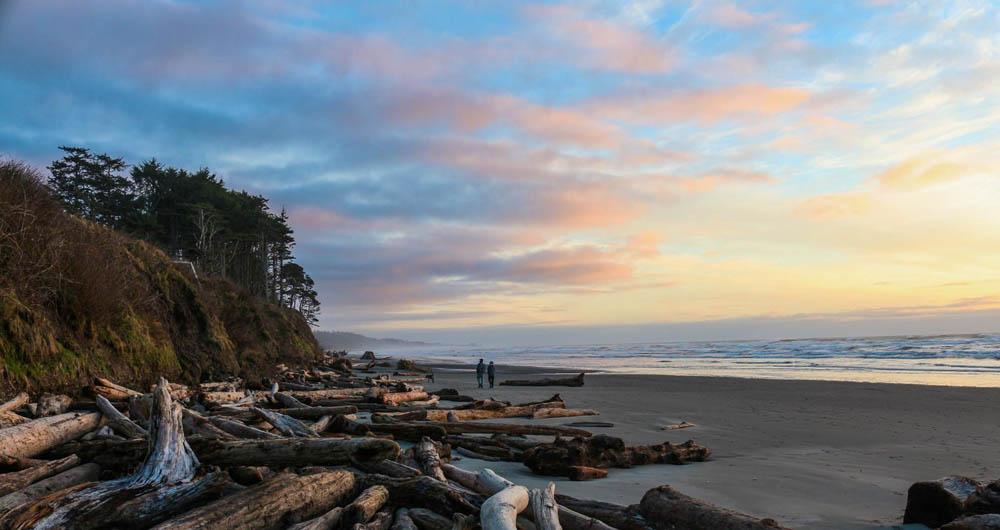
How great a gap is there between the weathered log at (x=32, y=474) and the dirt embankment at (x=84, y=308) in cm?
512

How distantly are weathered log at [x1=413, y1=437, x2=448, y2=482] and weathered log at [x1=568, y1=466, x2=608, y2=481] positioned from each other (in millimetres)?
1973

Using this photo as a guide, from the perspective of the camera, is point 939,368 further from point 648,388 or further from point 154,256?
point 154,256

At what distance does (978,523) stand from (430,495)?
4307mm

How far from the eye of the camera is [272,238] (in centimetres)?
5494

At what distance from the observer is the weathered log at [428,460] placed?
593 centimetres

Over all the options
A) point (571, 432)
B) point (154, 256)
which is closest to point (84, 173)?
point (154, 256)

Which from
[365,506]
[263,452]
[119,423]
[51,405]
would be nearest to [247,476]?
[263,452]

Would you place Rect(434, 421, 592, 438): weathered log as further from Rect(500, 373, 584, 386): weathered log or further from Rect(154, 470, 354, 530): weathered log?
Rect(500, 373, 584, 386): weathered log

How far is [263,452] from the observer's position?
584 cm

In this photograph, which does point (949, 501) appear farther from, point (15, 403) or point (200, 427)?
point (15, 403)

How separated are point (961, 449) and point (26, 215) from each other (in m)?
17.8

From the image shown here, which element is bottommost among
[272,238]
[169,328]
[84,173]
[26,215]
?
[169,328]

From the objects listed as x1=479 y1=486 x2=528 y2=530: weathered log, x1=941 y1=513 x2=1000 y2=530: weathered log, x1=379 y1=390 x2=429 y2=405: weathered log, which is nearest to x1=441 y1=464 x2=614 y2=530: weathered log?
x1=479 y1=486 x2=528 y2=530: weathered log

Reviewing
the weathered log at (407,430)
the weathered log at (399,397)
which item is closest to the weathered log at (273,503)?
the weathered log at (407,430)
